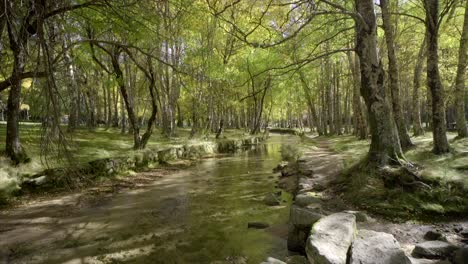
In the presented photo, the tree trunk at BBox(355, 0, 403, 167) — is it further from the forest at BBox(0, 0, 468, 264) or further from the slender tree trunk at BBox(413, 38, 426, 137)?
the slender tree trunk at BBox(413, 38, 426, 137)

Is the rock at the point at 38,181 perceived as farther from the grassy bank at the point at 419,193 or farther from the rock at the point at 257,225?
the grassy bank at the point at 419,193

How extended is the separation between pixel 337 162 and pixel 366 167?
11.9 ft

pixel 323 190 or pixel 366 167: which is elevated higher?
pixel 366 167

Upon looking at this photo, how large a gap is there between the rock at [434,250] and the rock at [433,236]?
0.40 metres

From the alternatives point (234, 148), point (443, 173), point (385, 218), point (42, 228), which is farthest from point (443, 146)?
point (234, 148)

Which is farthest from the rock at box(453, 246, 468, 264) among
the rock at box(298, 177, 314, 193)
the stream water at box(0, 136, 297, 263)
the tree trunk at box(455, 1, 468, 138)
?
the tree trunk at box(455, 1, 468, 138)

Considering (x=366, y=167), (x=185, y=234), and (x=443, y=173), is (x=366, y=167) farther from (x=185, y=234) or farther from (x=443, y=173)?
(x=185, y=234)

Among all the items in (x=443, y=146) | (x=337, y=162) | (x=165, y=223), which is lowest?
(x=165, y=223)

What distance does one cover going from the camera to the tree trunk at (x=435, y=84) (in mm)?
9328

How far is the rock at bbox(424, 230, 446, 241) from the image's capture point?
4.98 meters

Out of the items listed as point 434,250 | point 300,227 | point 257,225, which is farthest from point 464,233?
point 257,225

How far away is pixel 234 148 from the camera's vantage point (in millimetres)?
24938

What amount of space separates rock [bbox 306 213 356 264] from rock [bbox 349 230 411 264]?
0.13m

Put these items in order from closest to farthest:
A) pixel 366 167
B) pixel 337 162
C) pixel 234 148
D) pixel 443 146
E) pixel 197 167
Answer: pixel 366 167 → pixel 443 146 → pixel 337 162 → pixel 197 167 → pixel 234 148
